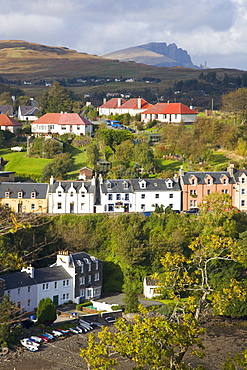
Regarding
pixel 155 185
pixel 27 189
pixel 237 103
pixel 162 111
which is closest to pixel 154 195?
pixel 155 185

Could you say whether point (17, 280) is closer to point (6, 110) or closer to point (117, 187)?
point (117, 187)

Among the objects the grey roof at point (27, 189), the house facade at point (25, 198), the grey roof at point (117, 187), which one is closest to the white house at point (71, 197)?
the grey roof at point (27, 189)

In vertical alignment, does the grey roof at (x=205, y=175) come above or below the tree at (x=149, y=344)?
above

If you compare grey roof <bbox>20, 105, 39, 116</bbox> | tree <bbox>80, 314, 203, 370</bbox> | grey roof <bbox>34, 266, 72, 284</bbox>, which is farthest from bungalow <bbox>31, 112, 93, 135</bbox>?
tree <bbox>80, 314, 203, 370</bbox>

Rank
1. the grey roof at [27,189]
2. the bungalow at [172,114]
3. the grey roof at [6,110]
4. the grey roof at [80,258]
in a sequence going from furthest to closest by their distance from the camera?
1. the grey roof at [6,110]
2. the bungalow at [172,114]
3. the grey roof at [27,189]
4. the grey roof at [80,258]

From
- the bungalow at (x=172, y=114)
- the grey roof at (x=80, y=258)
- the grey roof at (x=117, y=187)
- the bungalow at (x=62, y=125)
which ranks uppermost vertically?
the bungalow at (x=172, y=114)

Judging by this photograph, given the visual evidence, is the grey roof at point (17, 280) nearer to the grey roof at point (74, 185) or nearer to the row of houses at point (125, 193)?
the row of houses at point (125, 193)
